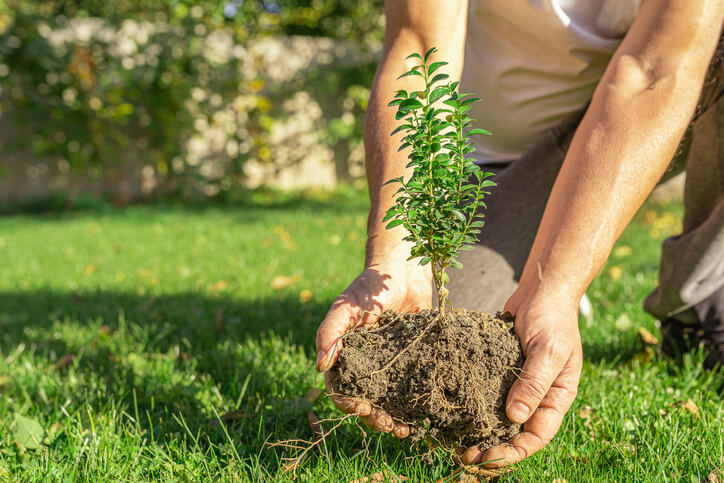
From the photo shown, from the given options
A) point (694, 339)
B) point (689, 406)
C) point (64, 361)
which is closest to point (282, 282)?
point (64, 361)

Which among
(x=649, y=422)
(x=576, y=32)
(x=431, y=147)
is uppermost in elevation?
(x=576, y=32)

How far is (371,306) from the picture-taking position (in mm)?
1457

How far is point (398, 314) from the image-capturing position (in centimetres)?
143

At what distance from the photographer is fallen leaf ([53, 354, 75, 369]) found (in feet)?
7.79

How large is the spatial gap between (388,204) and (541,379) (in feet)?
2.13

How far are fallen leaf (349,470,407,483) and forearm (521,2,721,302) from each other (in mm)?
560

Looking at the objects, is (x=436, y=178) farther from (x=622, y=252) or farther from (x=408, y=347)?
(x=622, y=252)

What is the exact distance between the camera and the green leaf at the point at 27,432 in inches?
66.3

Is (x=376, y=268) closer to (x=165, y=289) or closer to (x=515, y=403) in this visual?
(x=515, y=403)

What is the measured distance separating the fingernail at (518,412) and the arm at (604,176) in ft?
0.22

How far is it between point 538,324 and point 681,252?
1.29 metres

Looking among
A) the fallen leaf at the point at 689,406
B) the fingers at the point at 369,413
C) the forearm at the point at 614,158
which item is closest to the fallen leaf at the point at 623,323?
the fallen leaf at the point at 689,406

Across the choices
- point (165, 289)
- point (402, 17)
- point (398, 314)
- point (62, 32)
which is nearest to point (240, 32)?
point (62, 32)

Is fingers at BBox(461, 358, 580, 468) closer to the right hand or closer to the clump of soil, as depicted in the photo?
the clump of soil
